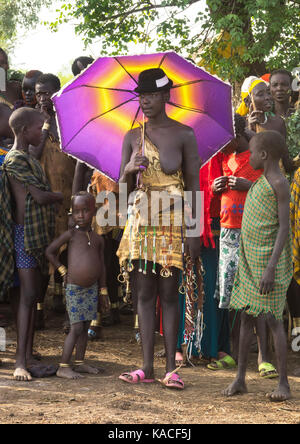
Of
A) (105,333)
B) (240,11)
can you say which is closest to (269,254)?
(105,333)

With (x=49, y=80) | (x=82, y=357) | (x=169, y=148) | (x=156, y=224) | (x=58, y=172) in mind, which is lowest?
(x=82, y=357)

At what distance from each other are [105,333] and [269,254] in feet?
8.69

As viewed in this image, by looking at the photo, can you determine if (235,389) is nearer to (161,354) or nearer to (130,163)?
(161,354)

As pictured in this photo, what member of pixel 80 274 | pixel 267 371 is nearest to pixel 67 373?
pixel 80 274

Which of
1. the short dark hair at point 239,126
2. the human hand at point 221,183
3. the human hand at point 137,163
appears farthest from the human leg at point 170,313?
the short dark hair at point 239,126

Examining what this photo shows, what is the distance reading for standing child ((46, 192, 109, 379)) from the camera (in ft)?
15.5

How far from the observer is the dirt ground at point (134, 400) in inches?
140

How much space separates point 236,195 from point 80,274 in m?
1.40

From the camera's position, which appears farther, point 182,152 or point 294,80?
point 294,80

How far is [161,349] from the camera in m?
5.68

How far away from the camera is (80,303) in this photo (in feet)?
15.6

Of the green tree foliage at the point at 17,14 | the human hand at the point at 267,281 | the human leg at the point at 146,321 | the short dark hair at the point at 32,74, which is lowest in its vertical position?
the human leg at the point at 146,321

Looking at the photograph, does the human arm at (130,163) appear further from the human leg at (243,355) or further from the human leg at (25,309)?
the human leg at (243,355)
